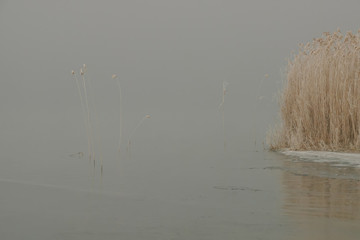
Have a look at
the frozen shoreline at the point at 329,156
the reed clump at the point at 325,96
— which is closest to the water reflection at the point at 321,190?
the frozen shoreline at the point at 329,156

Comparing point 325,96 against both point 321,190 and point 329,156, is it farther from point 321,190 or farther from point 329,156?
point 321,190

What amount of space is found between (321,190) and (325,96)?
3.88m

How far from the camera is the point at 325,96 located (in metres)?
9.45

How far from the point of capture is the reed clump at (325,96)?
30.3ft

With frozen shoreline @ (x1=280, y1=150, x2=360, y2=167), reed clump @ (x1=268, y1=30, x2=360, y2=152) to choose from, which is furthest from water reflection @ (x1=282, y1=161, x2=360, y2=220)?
reed clump @ (x1=268, y1=30, x2=360, y2=152)

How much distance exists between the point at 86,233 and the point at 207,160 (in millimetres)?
5122

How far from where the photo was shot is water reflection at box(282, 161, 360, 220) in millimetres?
4863

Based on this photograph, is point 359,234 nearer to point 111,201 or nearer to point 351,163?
point 111,201

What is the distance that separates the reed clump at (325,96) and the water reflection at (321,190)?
156 centimetres

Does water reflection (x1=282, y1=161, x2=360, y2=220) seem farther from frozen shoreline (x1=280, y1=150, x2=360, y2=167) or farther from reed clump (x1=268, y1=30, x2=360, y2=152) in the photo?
reed clump (x1=268, y1=30, x2=360, y2=152)

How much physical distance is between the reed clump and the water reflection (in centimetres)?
156

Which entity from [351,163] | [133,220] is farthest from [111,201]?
[351,163]

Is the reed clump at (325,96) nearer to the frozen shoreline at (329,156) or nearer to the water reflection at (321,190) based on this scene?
the frozen shoreline at (329,156)

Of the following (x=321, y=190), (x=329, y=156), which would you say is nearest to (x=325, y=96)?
(x=329, y=156)
